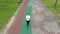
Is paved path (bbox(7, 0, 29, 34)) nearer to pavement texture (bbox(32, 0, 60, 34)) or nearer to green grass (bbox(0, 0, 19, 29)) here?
green grass (bbox(0, 0, 19, 29))

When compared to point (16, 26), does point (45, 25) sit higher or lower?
lower

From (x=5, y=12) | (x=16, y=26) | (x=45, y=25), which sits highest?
(x=16, y=26)

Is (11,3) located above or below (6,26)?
below

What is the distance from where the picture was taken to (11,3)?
19516 mm

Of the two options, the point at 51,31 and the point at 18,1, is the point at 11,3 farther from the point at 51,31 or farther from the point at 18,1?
the point at 51,31

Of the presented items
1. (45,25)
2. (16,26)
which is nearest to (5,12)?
(16,26)

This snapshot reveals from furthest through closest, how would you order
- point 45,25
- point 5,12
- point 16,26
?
point 5,12
point 45,25
point 16,26

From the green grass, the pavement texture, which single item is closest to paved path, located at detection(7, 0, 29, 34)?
the green grass

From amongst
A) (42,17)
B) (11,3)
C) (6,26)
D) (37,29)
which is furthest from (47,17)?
(11,3)

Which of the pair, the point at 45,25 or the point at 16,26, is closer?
the point at 16,26

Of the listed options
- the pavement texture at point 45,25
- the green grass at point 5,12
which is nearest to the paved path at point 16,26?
the green grass at point 5,12

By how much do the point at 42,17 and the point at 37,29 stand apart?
320 centimetres

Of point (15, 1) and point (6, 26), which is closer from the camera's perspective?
point (6, 26)

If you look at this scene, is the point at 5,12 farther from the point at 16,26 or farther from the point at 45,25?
the point at 45,25
